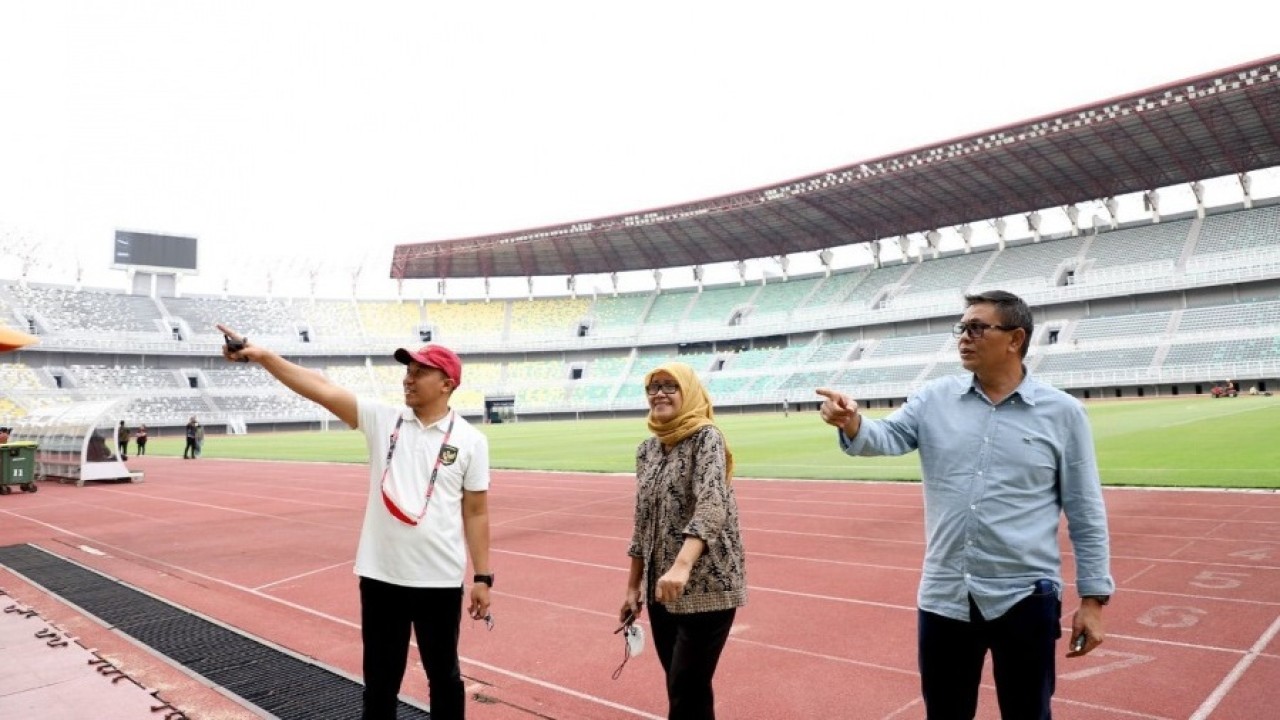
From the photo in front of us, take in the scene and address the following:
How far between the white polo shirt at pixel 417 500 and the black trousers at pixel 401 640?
83 millimetres

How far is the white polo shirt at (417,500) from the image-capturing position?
3254mm

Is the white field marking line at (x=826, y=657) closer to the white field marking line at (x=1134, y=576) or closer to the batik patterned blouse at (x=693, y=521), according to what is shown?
the batik patterned blouse at (x=693, y=521)

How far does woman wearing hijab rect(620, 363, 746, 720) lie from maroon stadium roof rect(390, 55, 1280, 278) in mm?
42829

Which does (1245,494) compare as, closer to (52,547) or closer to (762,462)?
(762,462)

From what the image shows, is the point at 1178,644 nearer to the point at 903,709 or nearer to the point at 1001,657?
the point at 903,709

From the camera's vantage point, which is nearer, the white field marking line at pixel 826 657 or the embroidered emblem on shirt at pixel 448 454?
the embroidered emblem on shirt at pixel 448 454

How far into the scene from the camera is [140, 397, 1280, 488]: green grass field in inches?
515

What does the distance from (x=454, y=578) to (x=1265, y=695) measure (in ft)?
14.0

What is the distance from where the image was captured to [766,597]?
6.54 meters

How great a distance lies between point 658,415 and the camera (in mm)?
3166

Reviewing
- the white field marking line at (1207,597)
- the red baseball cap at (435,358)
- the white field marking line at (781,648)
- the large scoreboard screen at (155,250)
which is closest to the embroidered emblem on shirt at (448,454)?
the red baseball cap at (435,358)

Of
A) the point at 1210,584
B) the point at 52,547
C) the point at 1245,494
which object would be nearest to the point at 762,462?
the point at 1245,494

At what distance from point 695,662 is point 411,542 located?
1.28 metres

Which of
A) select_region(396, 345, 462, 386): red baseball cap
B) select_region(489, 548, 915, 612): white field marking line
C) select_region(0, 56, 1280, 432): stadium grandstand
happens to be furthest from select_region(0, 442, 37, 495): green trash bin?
select_region(0, 56, 1280, 432): stadium grandstand
